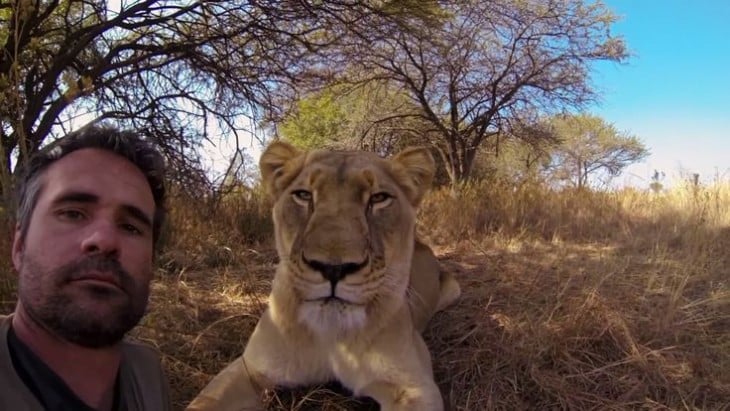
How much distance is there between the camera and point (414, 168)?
3312 millimetres

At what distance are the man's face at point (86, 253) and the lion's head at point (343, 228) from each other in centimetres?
65

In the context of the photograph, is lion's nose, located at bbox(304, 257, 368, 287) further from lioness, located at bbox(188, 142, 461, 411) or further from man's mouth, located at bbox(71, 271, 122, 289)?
man's mouth, located at bbox(71, 271, 122, 289)

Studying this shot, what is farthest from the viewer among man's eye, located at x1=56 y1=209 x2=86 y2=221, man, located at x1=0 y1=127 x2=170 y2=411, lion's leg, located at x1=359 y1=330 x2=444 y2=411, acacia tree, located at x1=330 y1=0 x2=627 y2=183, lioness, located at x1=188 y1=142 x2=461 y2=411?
acacia tree, located at x1=330 y1=0 x2=627 y2=183

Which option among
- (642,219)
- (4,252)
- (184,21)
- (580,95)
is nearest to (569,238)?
(642,219)

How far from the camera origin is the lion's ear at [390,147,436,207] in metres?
3.27

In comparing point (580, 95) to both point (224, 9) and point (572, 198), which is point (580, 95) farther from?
point (224, 9)

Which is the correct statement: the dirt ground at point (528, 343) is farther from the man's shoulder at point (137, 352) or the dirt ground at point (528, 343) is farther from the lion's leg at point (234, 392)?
the man's shoulder at point (137, 352)

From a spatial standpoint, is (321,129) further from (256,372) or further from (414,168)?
(256,372)

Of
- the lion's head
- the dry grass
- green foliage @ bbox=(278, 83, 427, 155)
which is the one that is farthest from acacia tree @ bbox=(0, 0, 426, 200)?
green foliage @ bbox=(278, 83, 427, 155)

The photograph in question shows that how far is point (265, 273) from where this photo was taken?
5.38 m

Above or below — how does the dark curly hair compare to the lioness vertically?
above

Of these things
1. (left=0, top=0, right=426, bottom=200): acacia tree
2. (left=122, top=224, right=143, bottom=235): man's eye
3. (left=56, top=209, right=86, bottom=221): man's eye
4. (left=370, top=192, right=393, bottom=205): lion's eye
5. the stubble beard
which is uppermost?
(left=0, top=0, right=426, bottom=200): acacia tree

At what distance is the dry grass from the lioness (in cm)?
21

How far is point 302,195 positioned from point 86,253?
3.74 feet
